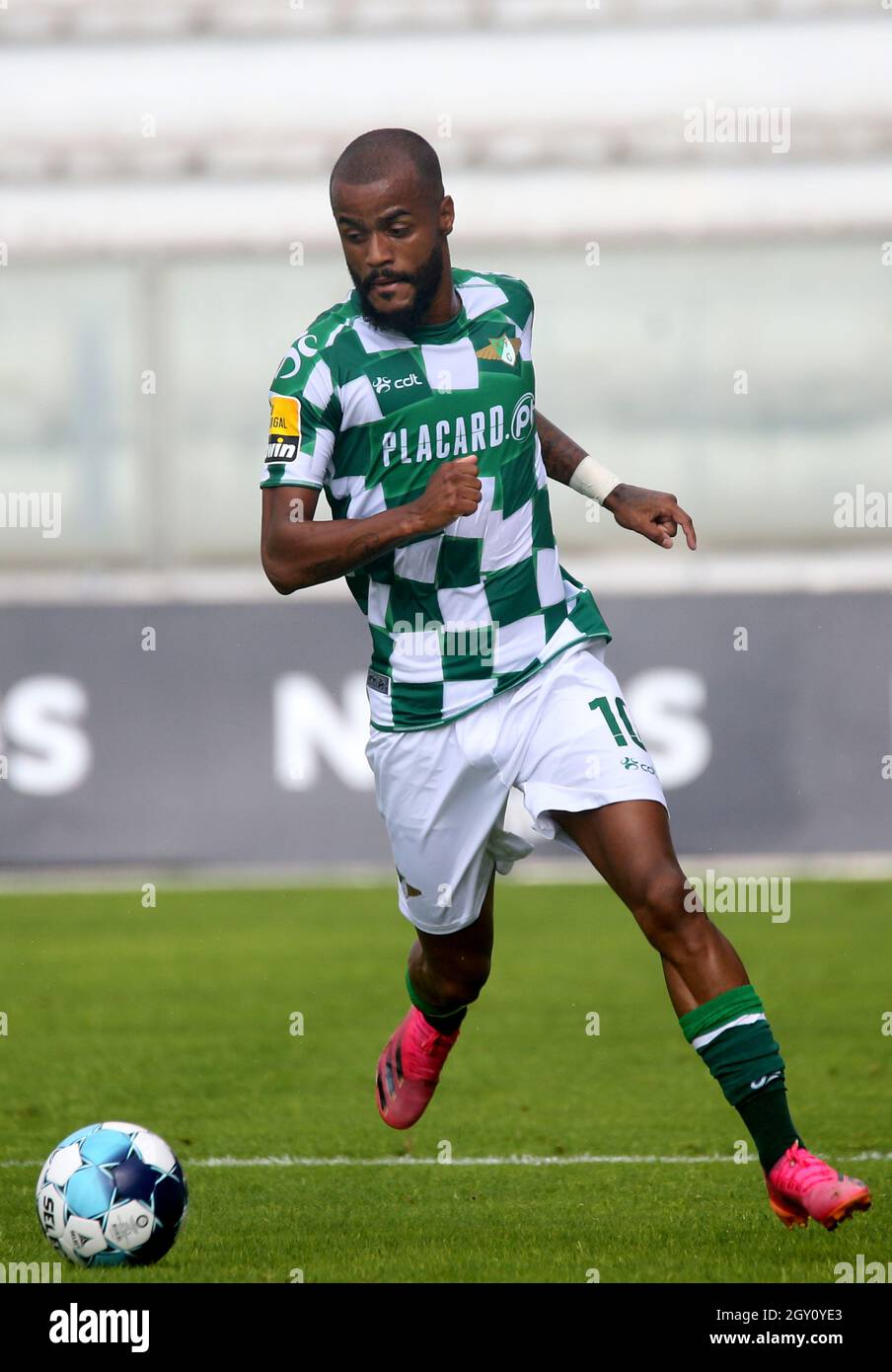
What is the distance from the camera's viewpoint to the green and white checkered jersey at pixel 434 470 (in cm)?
490

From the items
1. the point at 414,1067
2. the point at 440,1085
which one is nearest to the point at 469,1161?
the point at 414,1067

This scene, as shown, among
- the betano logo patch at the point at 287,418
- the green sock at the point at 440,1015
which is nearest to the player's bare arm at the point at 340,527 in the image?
the betano logo patch at the point at 287,418

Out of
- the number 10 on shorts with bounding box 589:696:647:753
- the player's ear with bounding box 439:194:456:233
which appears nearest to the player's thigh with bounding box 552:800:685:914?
the number 10 on shorts with bounding box 589:696:647:753

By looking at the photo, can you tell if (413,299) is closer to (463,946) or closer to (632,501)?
(632,501)

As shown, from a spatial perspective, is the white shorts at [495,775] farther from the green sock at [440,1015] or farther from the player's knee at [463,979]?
the green sock at [440,1015]

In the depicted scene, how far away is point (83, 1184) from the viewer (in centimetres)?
455

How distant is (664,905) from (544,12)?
1132 cm

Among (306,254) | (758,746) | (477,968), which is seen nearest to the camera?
(477,968)

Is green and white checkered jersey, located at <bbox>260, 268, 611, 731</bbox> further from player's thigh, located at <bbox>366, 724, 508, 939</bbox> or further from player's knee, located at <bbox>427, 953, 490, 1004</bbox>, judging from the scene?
player's knee, located at <bbox>427, 953, 490, 1004</bbox>

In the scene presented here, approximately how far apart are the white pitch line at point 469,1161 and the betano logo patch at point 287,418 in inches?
82.2

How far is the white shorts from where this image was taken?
482 centimetres

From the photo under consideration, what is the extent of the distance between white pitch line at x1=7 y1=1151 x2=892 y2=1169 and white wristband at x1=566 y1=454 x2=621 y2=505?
1.76 m

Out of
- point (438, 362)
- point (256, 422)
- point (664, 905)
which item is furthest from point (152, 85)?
point (664, 905)

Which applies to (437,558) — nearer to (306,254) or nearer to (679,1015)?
(679,1015)
